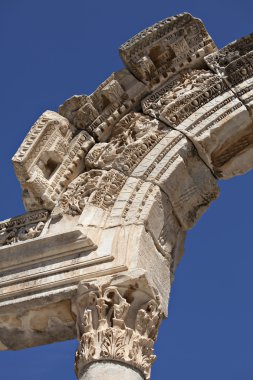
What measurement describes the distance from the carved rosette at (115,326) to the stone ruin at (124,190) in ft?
0.04

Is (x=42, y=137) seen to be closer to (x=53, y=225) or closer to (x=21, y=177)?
(x=21, y=177)

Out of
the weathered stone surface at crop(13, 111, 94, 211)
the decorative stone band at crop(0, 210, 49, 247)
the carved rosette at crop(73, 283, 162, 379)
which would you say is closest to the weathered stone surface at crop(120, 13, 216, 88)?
the weathered stone surface at crop(13, 111, 94, 211)

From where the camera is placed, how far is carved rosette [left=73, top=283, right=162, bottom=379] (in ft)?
22.6

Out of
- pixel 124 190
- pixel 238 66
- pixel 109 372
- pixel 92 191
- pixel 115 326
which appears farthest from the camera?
pixel 238 66

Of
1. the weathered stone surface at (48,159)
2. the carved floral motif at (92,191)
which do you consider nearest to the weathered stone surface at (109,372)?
the carved floral motif at (92,191)

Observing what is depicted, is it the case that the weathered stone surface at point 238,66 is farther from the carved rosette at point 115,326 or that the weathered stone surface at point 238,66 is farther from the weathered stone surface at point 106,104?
the carved rosette at point 115,326

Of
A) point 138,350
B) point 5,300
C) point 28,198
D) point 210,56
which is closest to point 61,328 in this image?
point 5,300

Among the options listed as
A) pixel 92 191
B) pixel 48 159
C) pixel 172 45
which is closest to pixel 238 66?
pixel 172 45

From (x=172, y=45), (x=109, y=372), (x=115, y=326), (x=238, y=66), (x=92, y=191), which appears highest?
(x=172, y=45)

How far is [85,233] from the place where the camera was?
8.01 meters

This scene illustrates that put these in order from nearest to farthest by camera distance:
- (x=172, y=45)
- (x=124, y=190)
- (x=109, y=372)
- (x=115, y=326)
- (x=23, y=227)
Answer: (x=109, y=372)
(x=115, y=326)
(x=124, y=190)
(x=23, y=227)
(x=172, y=45)

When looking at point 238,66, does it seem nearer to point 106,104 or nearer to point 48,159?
point 106,104

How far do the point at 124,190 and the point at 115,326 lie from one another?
2.05 m

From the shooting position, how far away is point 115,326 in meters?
6.99
